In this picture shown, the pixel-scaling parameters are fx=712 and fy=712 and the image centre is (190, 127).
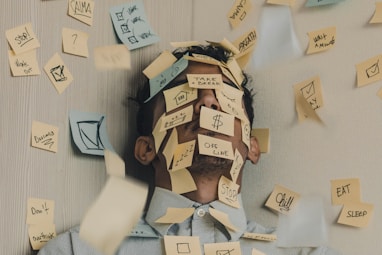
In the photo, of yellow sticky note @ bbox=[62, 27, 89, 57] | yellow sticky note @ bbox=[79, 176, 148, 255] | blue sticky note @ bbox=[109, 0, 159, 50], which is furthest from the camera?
blue sticky note @ bbox=[109, 0, 159, 50]

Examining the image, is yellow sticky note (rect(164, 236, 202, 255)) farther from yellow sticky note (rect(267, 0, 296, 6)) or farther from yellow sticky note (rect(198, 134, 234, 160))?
yellow sticky note (rect(267, 0, 296, 6))

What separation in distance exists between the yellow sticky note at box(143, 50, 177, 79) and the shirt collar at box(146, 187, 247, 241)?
10.0 inches

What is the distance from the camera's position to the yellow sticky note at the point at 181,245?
4.36 ft

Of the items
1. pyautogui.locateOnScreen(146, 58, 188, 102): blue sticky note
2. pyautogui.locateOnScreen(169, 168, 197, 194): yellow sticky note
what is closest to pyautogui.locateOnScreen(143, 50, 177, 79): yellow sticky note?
pyautogui.locateOnScreen(146, 58, 188, 102): blue sticky note

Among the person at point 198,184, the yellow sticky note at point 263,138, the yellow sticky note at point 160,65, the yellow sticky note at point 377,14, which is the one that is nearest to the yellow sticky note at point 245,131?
the person at point 198,184

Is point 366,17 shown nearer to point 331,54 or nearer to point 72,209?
point 331,54

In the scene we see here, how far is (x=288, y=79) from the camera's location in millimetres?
1530

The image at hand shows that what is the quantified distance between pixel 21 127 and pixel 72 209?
196 millimetres

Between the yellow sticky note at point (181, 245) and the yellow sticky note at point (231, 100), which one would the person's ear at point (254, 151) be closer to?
the yellow sticky note at point (231, 100)

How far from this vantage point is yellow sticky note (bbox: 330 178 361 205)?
4.61 ft

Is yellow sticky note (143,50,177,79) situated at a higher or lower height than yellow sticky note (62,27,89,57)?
lower

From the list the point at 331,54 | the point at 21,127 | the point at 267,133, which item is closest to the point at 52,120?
the point at 21,127

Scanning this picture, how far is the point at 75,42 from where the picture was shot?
4.71 feet

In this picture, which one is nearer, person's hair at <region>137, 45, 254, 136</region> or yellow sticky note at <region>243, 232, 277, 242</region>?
yellow sticky note at <region>243, 232, 277, 242</region>
